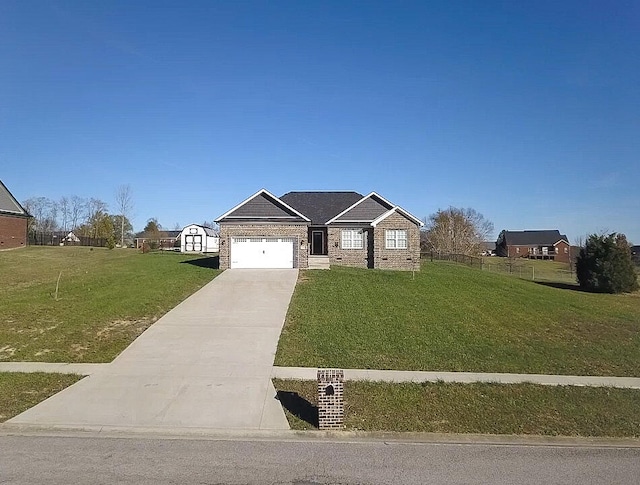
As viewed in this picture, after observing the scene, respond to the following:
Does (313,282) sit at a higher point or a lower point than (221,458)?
higher

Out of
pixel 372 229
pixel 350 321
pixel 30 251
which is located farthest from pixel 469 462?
pixel 30 251

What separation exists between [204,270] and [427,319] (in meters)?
14.6

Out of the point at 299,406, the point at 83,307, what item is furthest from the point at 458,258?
the point at 299,406

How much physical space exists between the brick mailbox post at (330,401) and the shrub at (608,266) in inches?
1072

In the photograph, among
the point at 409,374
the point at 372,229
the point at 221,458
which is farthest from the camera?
the point at 372,229

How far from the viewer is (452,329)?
14.7m

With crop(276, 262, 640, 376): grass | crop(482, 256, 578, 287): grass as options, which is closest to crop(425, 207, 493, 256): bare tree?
crop(482, 256, 578, 287): grass

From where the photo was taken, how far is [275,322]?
1502cm

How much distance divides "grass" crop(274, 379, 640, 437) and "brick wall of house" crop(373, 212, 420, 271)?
1943cm

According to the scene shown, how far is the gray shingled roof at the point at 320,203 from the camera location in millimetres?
33800

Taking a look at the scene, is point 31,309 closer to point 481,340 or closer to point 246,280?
point 246,280

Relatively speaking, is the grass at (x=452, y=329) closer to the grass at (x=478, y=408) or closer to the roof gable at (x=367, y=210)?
the grass at (x=478, y=408)

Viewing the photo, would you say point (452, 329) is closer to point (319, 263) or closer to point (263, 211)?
point (319, 263)

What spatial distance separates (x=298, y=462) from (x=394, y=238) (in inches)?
948
